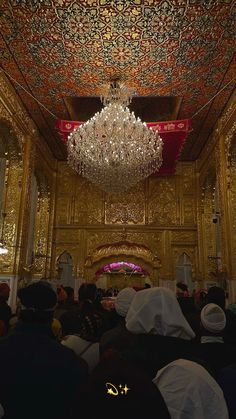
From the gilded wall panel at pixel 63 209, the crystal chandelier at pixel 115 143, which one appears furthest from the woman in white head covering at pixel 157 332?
the gilded wall panel at pixel 63 209

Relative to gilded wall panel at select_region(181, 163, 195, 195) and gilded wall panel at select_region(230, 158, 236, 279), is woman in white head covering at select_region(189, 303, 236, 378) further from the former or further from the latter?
gilded wall panel at select_region(181, 163, 195, 195)

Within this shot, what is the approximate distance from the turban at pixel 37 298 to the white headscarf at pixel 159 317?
426 mm

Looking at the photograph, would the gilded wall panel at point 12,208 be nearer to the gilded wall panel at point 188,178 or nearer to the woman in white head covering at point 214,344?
the gilded wall panel at point 188,178

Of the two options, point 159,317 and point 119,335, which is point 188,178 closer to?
point 119,335

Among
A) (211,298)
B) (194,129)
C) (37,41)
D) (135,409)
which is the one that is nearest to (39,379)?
(135,409)

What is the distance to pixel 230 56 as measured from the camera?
241 inches

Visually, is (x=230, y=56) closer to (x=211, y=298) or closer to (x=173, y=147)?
(x=173, y=147)

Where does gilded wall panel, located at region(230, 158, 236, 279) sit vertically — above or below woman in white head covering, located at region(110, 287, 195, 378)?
above

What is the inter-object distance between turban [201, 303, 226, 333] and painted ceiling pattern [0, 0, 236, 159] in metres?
4.52

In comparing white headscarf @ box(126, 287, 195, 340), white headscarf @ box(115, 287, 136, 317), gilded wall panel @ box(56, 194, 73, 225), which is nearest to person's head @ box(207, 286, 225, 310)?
white headscarf @ box(115, 287, 136, 317)

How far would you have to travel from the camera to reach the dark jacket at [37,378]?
141 centimetres

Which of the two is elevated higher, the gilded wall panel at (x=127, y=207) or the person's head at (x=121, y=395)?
the gilded wall panel at (x=127, y=207)

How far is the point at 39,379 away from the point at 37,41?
582 centimetres

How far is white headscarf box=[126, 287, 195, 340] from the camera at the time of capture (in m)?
1.49
